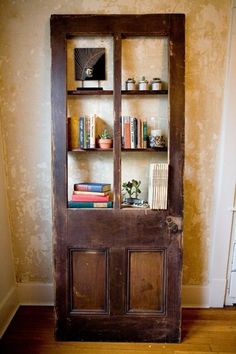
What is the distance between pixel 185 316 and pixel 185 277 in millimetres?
303

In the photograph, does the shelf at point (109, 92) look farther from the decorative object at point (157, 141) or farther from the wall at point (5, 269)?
the wall at point (5, 269)

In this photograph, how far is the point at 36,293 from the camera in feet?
7.61

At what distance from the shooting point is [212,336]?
1997 mm

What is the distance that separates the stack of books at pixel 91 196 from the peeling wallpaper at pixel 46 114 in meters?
0.34


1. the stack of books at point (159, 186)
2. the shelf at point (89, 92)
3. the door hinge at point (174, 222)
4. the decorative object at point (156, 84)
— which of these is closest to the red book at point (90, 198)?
the stack of books at point (159, 186)

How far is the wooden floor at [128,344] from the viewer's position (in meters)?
1.87

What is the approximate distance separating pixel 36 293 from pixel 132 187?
127cm

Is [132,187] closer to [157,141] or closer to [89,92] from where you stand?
[157,141]

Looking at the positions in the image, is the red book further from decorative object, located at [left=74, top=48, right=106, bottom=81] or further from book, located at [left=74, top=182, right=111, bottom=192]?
decorative object, located at [left=74, top=48, right=106, bottom=81]

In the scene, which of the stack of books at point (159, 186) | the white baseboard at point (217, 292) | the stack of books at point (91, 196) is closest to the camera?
the stack of books at point (159, 186)

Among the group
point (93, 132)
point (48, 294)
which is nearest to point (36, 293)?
point (48, 294)

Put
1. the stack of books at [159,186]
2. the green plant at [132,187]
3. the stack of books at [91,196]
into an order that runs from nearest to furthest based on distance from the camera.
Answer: the stack of books at [159,186], the stack of books at [91,196], the green plant at [132,187]

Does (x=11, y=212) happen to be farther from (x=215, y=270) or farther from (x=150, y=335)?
(x=215, y=270)

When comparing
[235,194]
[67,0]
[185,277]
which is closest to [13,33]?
[67,0]
